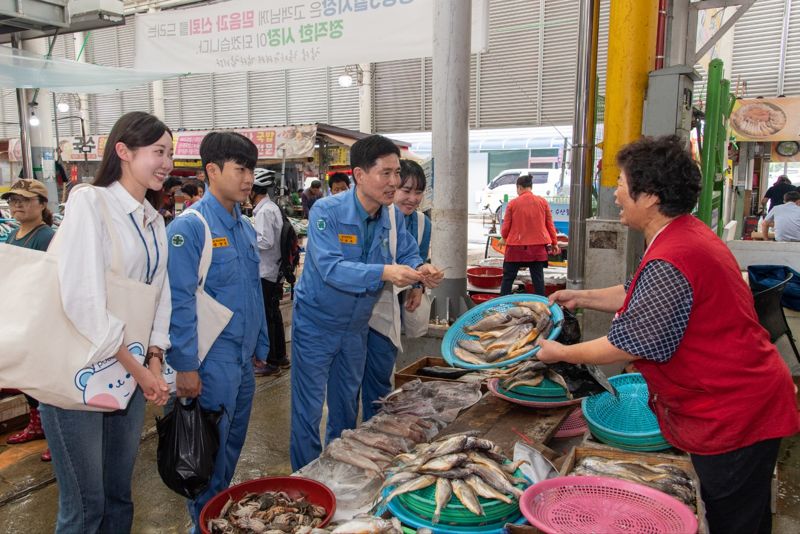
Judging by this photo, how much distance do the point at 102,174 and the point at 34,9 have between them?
6327mm

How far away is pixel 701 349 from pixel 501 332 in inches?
53.4

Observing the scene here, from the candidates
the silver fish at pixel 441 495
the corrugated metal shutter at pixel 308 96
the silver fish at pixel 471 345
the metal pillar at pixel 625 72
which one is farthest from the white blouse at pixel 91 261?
the corrugated metal shutter at pixel 308 96

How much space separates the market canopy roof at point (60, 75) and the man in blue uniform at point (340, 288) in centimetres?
529

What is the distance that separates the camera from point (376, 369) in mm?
4215

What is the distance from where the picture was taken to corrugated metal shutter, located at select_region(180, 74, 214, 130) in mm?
22406

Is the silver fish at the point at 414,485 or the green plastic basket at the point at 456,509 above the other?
the silver fish at the point at 414,485

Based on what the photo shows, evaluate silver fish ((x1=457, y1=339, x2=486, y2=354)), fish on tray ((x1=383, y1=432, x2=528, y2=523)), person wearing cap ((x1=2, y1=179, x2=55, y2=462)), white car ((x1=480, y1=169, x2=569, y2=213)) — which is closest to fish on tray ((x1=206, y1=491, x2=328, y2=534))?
fish on tray ((x1=383, y1=432, x2=528, y2=523))

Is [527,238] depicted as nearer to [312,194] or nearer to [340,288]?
[340,288]

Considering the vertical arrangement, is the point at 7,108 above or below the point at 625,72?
above

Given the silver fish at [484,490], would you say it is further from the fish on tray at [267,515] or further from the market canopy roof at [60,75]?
the market canopy roof at [60,75]

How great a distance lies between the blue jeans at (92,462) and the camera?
2.24 metres

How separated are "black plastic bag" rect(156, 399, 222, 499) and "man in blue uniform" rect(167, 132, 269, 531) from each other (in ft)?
0.37

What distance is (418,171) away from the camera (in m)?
4.59

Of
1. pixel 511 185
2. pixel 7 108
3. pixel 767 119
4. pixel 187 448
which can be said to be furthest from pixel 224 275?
pixel 7 108
